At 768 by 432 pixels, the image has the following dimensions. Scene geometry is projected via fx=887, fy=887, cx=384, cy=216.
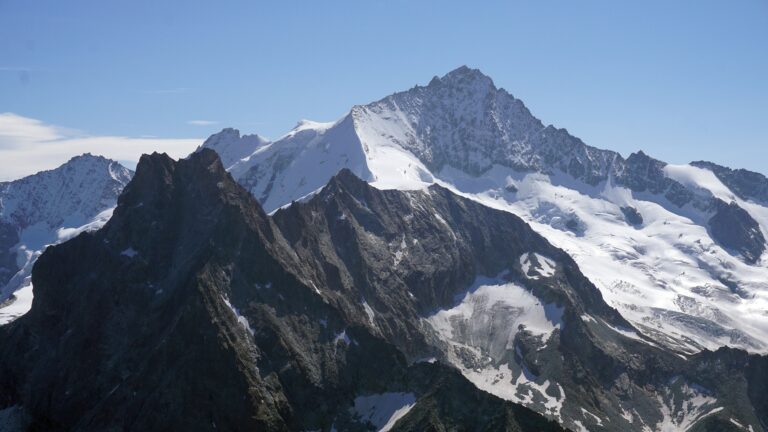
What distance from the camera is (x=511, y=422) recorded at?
200m
